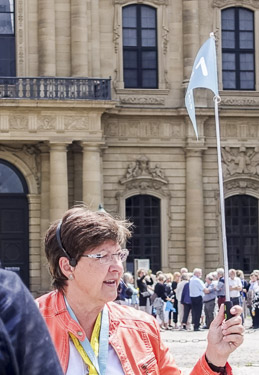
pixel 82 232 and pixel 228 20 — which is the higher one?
pixel 228 20

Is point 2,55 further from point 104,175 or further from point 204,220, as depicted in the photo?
point 204,220

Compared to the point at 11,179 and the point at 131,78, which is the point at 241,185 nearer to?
the point at 131,78

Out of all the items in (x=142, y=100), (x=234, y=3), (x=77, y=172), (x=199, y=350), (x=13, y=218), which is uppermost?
(x=234, y=3)

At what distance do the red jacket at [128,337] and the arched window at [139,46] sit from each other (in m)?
31.9

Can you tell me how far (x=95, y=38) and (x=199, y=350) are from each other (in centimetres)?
1802

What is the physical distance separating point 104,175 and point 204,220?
11.8ft

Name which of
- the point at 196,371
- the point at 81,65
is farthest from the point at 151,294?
the point at 196,371

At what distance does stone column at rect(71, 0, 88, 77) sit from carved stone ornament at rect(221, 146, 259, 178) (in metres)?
5.48

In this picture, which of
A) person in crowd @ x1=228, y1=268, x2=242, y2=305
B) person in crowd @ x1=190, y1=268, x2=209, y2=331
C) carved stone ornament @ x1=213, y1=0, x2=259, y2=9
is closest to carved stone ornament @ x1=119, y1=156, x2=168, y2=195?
carved stone ornament @ x1=213, y1=0, x2=259, y2=9

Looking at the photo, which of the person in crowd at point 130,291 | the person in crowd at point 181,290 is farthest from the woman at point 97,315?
the person in crowd at point 181,290

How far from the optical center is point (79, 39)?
113 ft

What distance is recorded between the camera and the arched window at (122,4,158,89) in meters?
35.9

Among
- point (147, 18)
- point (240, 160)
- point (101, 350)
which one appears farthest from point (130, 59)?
point (101, 350)

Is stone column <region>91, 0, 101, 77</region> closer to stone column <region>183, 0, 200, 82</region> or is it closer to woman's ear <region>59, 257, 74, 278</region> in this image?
stone column <region>183, 0, 200, 82</region>
